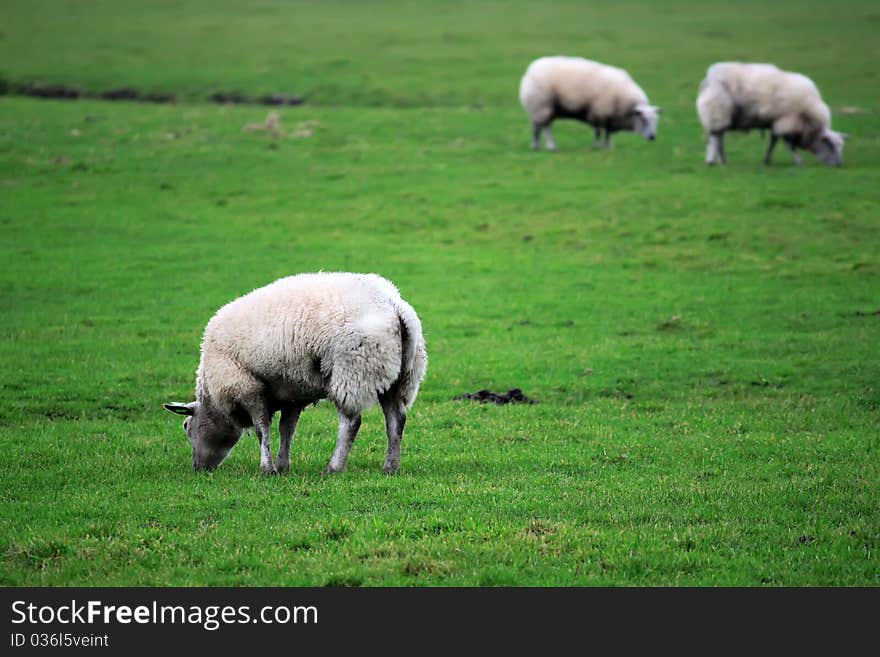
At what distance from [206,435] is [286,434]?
941 mm

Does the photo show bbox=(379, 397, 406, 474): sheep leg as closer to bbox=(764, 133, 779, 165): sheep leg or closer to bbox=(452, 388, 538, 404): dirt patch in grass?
bbox=(452, 388, 538, 404): dirt patch in grass

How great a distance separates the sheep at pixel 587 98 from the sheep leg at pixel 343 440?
26.0m

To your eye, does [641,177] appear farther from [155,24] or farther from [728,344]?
[155,24]

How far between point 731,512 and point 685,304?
1239 cm

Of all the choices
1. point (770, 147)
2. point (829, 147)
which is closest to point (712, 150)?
point (770, 147)

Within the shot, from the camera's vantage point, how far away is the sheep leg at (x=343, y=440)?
11.7 meters

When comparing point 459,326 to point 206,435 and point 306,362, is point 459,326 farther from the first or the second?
point 306,362

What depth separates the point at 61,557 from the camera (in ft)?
28.8

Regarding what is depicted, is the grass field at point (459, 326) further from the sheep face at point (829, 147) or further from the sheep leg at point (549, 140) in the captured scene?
the sheep face at point (829, 147)

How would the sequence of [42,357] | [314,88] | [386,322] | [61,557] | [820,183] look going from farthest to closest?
[314,88] → [820,183] → [42,357] → [386,322] → [61,557]

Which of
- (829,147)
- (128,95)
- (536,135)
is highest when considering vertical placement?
(829,147)

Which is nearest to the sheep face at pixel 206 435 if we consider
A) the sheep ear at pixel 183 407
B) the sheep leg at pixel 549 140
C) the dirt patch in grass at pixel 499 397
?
the sheep ear at pixel 183 407

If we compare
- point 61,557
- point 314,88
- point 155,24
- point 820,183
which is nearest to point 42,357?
point 61,557

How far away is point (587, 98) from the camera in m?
35.8
